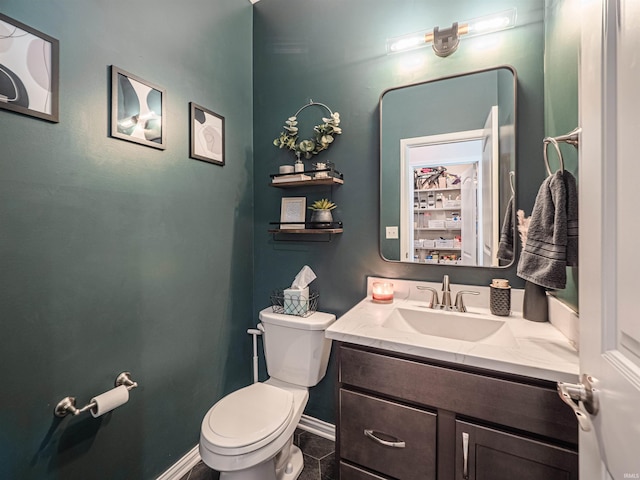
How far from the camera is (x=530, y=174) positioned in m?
1.31

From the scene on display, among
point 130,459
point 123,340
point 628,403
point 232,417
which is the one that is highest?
point 628,403

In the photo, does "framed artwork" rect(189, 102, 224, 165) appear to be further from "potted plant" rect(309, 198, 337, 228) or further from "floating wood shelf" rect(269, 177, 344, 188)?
"potted plant" rect(309, 198, 337, 228)

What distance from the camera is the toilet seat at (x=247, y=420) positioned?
1.12m

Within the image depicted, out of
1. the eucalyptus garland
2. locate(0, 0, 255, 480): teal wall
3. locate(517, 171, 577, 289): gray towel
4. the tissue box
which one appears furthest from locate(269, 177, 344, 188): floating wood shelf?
locate(517, 171, 577, 289): gray towel

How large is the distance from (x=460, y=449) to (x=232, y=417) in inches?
35.3

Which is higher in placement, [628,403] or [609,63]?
[609,63]

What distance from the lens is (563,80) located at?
1088 mm

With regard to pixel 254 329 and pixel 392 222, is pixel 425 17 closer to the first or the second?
pixel 392 222

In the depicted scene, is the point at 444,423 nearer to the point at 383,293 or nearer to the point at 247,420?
the point at 383,293

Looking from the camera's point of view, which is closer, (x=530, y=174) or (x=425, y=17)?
(x=530, y=174)

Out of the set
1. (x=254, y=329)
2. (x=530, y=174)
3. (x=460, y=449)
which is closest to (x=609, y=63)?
(x=530, y=174)

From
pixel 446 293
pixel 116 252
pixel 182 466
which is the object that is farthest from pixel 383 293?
pixel 182 466

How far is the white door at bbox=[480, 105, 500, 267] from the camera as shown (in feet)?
4.42

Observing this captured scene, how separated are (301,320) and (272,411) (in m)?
0.44
